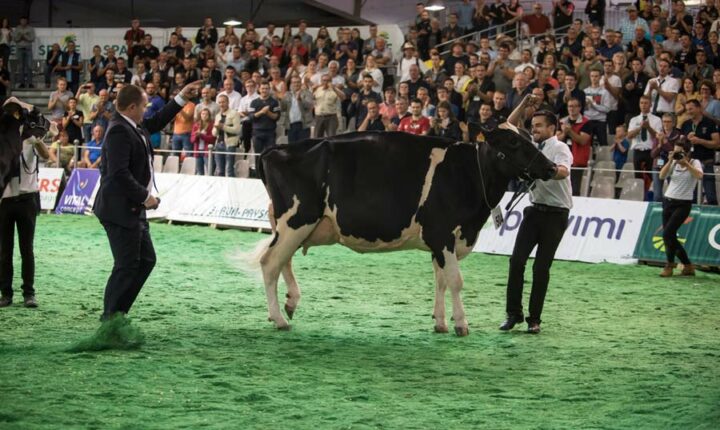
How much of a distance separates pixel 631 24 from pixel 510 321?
50.9ft

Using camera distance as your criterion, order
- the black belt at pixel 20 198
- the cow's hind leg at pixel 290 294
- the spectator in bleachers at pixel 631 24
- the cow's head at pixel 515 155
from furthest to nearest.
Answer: the spectator in bleachers at pixel 631 24, the black belt at pixel 20 198, the cow's hind leg at pixel 290 294, the cow's head at pixel 515 155

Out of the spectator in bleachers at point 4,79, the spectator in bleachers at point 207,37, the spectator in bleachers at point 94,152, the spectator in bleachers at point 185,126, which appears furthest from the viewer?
the spectator in bleachers at point 4,79

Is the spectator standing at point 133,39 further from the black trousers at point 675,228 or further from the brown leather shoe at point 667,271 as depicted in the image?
the brown leather shoe at point 667,271

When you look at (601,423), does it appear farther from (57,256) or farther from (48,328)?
(57,256)

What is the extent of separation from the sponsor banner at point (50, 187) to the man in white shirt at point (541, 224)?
18.5m

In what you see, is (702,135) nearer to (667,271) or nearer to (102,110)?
(667,271)

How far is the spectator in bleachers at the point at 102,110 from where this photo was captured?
27172 mm

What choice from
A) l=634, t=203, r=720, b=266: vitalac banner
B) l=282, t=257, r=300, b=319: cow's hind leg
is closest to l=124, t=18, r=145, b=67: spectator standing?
l=634, t=203, r=720, b=266: vitalac banner

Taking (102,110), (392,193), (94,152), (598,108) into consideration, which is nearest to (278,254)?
→ (392,193)

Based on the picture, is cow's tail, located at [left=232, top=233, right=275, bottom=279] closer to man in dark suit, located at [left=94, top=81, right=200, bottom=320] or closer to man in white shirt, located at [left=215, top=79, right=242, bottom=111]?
man in dark suit, located at [left=94, top=81, right=200, bottom=320]

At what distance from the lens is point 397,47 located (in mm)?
28453

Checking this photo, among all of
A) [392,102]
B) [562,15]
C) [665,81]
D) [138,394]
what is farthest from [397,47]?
[138,394]

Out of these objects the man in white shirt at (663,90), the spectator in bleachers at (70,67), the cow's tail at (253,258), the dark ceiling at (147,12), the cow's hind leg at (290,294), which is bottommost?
the cow's hind leg at (290,294)

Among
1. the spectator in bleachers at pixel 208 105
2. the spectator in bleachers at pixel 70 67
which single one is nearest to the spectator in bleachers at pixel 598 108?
the spectator in bleachers at pixel 208 105
